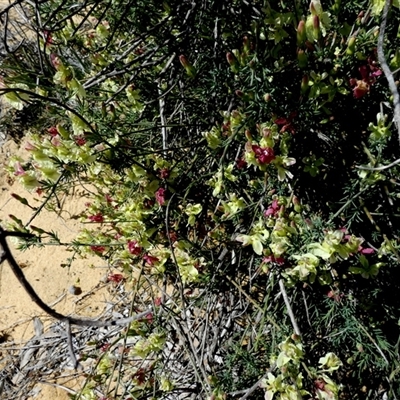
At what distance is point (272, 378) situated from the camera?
148cm

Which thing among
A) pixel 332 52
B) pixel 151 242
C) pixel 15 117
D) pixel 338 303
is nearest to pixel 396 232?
pixel 338 303

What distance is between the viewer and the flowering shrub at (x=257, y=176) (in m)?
1.52

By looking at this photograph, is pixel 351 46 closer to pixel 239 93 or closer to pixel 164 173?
pixel 239 93

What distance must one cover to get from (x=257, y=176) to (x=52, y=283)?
5.15 ft

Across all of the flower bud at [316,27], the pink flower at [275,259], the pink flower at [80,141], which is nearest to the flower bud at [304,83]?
the flower bud at [316,27]

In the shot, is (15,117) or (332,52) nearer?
(332,52)

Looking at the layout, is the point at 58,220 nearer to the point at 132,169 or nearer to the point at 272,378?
the point at 132,169

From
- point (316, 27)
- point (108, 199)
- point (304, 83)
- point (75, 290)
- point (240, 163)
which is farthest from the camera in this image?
point (75, 290)

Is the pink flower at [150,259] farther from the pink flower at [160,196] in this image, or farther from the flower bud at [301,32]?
the flower bud at [301,32]

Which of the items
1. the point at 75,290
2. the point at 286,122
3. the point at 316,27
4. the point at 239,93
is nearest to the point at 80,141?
the point at 239,93

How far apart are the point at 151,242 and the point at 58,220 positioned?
4.84 ft

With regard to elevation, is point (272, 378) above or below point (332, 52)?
below

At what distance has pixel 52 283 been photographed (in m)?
2.94

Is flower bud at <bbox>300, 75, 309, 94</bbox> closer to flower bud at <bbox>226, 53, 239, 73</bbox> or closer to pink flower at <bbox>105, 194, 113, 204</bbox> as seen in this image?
flower bud at <bbox>226, 53, 239, 73</bbox>
